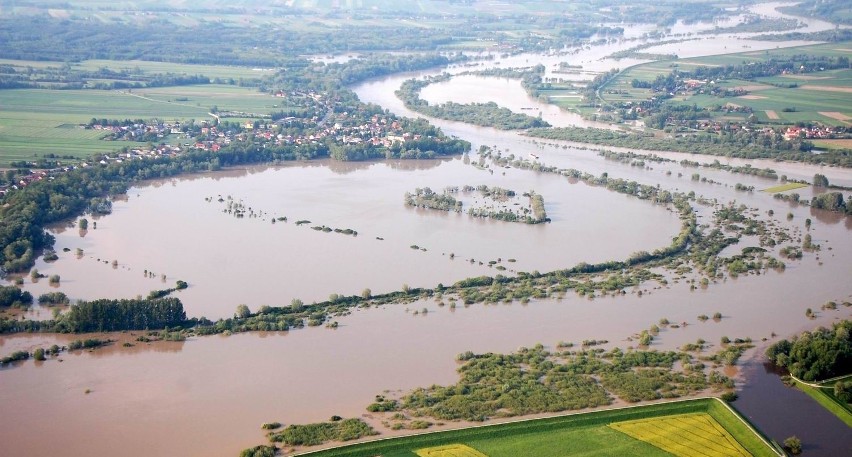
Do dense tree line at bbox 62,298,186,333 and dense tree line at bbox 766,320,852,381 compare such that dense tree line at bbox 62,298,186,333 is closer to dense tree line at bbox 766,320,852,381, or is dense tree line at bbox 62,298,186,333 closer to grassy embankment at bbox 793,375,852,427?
dense tree line at bbox 766,320,852,381

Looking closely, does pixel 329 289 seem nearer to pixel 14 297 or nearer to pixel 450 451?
pixel 14 297

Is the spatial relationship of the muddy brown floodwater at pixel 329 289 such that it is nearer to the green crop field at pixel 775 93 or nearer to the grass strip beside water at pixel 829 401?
the grass strip beside water at pixel 829 401

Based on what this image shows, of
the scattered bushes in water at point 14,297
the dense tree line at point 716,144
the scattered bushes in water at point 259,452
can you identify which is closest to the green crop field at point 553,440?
the scattered bushes in water at point 259,452

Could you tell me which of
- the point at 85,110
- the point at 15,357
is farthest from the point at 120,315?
the point at 85,110

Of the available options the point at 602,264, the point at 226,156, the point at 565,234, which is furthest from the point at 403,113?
the point at 602,264

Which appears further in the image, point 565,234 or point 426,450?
point 565,234

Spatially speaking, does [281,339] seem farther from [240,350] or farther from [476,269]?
[476,269]

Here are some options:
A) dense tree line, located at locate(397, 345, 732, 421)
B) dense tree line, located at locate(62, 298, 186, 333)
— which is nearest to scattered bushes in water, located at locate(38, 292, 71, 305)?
dense tree line, located at locate(62, 298, 186, 333)
